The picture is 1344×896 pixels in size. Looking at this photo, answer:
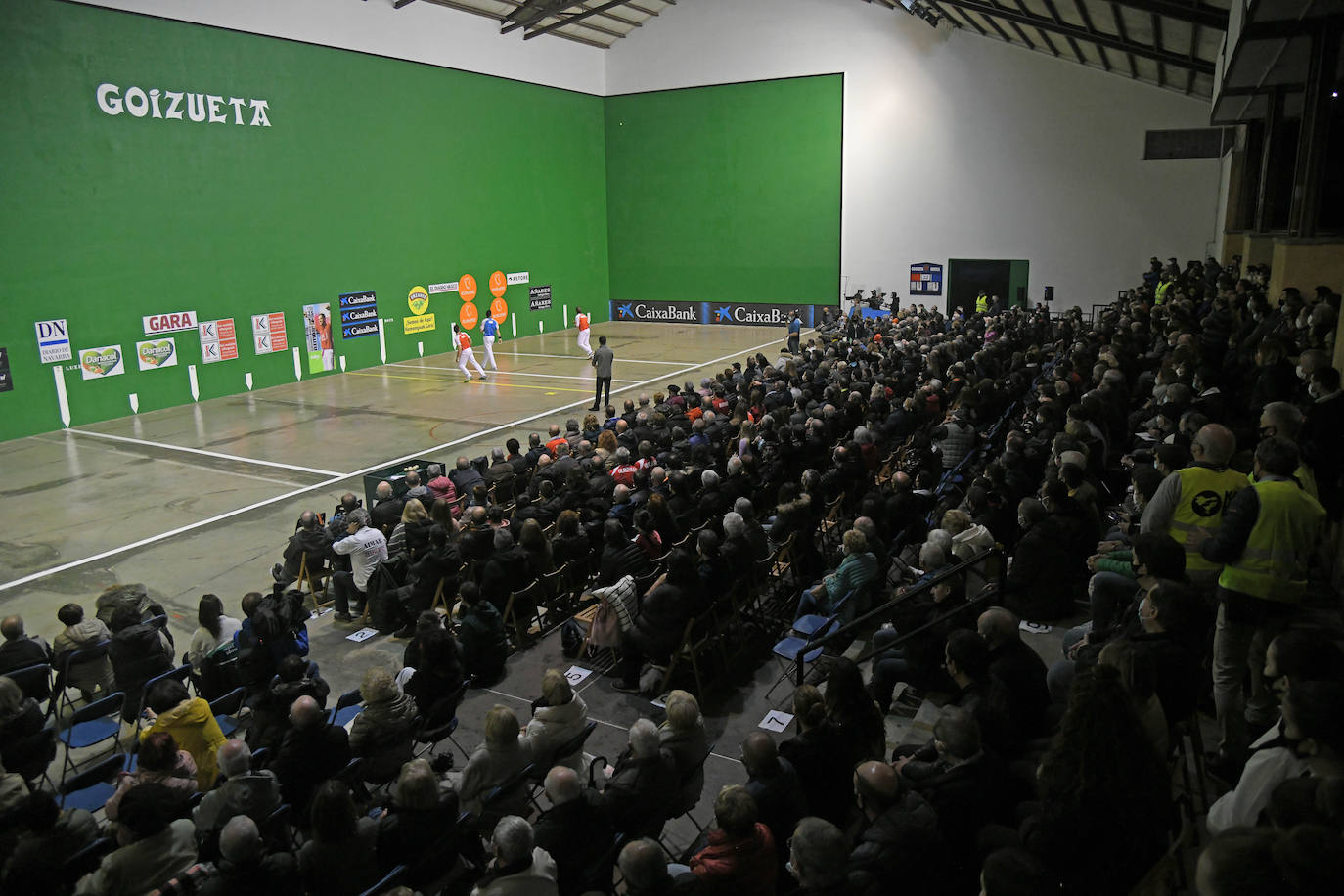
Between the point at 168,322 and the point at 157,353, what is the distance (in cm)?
74

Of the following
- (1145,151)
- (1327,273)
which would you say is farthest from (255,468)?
(1145,151)

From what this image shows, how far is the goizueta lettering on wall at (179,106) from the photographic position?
18.0 metres

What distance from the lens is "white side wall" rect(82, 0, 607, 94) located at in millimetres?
19891

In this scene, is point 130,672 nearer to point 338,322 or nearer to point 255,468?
point 255,468

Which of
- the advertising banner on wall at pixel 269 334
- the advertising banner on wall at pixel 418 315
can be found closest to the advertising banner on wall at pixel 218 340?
the advertising banner on wall at pixel 269 334

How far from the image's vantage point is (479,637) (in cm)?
645

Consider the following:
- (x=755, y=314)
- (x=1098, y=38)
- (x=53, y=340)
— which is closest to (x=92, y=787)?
(x=53, y=340)

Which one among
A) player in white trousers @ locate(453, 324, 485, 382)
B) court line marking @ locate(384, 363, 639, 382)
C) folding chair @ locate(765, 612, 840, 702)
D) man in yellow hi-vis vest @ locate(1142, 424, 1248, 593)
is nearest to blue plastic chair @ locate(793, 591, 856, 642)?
folding chair @ locate(765, 612, 840, 702)

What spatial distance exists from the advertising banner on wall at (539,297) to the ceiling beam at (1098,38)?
51.2ft

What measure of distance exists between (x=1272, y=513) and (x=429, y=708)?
4691 mm

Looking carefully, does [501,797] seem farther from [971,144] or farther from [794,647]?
[971,144]

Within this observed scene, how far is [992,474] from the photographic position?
282 inches

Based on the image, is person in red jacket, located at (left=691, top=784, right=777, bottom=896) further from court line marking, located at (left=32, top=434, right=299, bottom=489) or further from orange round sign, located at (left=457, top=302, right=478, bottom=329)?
orange round sign, located at (left=457, top=302, right=478, bottom=329)

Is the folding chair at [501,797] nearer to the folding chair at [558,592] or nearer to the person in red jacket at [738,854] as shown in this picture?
the person in red jacket at [738,854]
